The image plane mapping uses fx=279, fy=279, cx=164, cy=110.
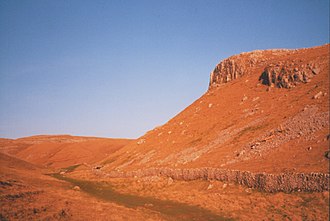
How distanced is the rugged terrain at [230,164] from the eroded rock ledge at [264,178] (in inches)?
3.2

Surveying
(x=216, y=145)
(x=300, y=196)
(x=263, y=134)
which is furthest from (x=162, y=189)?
(x=300, y=196)

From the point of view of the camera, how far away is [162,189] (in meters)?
35.0

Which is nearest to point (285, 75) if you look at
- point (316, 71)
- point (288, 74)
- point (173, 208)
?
point (288, 74)

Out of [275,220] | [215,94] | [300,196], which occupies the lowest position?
[275,220]

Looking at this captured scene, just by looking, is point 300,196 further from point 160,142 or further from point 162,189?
point 160,142

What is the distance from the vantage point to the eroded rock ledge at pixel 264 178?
21703 millimetres

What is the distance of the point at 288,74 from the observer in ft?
152

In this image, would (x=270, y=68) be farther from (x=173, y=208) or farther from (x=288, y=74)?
(x=173, y=208)

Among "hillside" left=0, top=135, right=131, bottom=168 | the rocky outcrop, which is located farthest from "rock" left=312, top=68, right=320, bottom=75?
"hillside" left=0, top=135, right=131, bottom=168

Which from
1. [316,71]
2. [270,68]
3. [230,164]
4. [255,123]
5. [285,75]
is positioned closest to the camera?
[230,164]

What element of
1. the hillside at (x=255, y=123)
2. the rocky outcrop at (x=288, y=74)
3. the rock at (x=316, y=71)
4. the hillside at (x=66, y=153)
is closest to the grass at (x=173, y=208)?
the hillside at (x=255, y=123)

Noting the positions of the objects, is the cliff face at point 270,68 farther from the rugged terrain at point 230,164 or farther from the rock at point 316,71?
the rugged terrain at point 230,164

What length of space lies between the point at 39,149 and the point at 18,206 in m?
104

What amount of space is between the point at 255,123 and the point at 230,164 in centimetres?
1121
